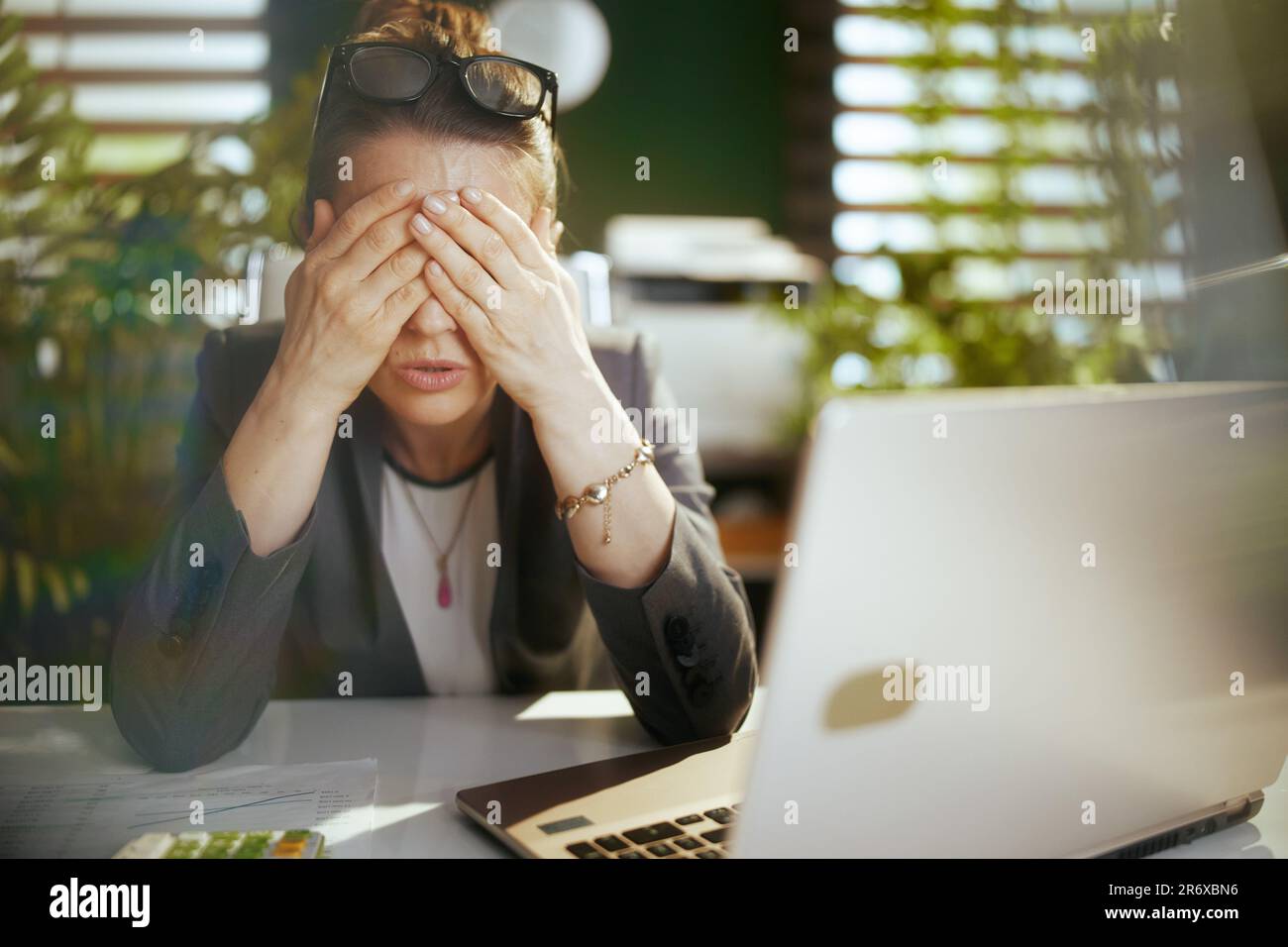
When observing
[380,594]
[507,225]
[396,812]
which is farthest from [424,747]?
[507,225]

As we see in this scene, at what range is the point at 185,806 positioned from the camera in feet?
2.11

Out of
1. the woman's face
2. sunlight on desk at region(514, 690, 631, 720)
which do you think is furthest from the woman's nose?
sunlight on desk at region(514, 690, 631, 720)

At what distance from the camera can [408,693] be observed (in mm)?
921

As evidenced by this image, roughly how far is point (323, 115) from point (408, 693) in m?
0.56

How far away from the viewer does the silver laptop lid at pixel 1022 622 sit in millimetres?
418

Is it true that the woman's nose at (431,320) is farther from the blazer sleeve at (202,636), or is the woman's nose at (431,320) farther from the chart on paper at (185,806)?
the chart on paper at (185,806)

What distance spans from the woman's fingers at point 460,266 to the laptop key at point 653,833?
422 mm

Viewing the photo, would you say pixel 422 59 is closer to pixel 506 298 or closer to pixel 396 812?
pixel 506 298

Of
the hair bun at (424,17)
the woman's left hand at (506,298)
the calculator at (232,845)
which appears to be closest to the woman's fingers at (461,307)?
the woman's left hand at (506,298)

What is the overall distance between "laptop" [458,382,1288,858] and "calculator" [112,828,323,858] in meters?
0.10

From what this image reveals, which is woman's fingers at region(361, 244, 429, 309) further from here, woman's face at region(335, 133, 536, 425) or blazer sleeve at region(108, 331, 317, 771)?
blazer sleeve at region(108, 331, 317, 771)

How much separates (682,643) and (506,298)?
318mm

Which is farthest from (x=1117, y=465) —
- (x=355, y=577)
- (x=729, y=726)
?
(x=355, y=577)
